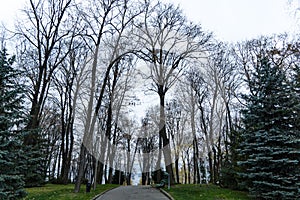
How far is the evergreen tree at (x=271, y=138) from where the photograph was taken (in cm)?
1019

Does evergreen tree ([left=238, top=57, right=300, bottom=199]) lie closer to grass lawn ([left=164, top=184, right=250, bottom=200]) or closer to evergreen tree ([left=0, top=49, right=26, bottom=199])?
grass lawn ([left=164, top=184, right=250, bottom=200])

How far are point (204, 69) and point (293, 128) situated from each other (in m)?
11.8

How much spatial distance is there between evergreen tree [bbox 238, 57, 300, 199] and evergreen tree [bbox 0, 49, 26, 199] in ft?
26.6

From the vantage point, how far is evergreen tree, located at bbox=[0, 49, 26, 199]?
8.10 meters

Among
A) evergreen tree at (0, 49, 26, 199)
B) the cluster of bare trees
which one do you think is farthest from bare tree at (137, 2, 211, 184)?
evergreen tree at (0, 49, 26, 199)

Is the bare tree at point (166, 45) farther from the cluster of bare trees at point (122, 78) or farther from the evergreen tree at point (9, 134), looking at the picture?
the evergreen tree at point (9, 134)

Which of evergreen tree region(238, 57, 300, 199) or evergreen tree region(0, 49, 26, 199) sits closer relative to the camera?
evergreen tree region(0, 49, 26, 199)

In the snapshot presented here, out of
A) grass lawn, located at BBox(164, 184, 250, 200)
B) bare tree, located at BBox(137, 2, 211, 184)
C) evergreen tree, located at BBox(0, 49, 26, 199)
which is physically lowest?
grass lawn, located at BBox(164, 184, 250, 200)

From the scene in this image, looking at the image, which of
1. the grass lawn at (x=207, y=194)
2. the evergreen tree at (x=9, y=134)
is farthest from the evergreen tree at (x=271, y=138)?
the evergreen tree at (x=9, y=134)

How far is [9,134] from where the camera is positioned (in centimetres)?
834

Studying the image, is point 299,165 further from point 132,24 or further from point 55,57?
point 55,57

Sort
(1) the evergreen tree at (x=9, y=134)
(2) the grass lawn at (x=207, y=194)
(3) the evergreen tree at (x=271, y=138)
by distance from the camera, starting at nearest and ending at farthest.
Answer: (1) the evergreen tree at (x=9, y=134) → (3) the evergreen tree at (x=271, y=138) → (2) the grass lawn at (x=207, y=194)

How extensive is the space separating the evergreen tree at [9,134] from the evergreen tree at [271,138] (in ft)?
26.6

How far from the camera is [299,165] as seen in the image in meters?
10.6
